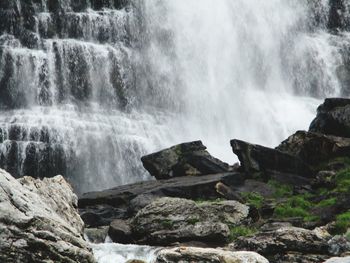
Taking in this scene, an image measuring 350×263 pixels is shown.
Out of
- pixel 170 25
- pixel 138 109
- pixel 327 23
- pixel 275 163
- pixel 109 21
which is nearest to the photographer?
pixel 275 163

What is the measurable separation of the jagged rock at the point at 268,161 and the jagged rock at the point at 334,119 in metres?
4.08

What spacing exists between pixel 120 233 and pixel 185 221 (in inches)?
107

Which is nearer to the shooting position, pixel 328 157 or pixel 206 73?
pixel 328 157

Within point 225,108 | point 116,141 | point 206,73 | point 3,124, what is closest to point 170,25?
point 206,73

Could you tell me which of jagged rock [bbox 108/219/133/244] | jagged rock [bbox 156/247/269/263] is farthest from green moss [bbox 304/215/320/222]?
jagged rock [bbox 156/247/269/263]

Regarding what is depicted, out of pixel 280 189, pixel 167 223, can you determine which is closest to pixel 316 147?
pixel 280 189

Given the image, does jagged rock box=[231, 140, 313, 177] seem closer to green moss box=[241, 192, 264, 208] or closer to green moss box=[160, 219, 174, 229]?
green moss box=[241, 192, 264, 208]

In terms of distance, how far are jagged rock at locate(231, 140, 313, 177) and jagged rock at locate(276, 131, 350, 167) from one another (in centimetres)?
87

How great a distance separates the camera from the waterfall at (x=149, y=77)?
45562 millimetres

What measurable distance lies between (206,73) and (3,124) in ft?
76.0

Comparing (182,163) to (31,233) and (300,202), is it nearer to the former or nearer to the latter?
(300,202)

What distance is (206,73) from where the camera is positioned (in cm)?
6025

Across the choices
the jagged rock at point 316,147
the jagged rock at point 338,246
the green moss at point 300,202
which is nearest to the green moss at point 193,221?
the jagged rock at point 338,246

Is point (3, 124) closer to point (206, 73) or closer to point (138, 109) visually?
point (138, 109)
